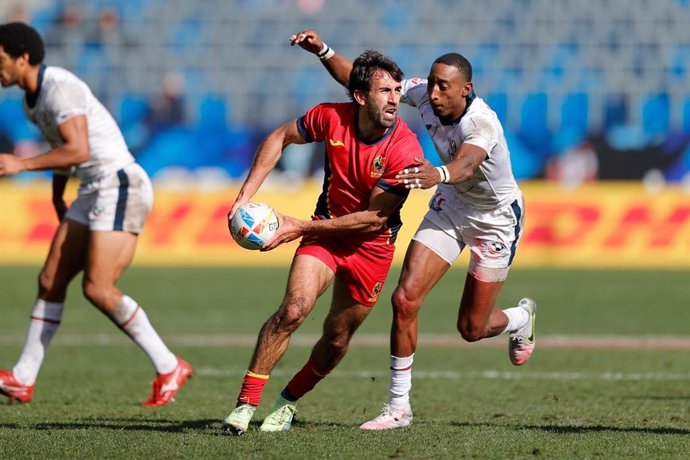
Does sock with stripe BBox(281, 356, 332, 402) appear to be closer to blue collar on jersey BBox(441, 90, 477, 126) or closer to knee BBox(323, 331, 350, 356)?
knee BBox(323, 331, 350, 356)

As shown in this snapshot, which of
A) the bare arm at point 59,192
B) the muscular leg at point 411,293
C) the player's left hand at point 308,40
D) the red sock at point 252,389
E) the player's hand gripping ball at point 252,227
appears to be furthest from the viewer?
the bare arm at point 59,192

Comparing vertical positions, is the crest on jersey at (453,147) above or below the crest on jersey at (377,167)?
above

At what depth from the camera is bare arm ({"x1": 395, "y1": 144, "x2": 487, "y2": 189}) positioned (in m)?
7.04

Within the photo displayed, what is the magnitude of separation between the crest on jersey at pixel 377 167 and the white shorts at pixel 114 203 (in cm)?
259

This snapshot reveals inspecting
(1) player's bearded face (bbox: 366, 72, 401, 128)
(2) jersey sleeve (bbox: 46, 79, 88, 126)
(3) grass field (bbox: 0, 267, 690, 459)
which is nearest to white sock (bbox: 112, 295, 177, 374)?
(3) grass field (bbox: 0, 267, 690, 459)

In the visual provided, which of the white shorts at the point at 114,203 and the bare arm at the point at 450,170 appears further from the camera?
the white shorts at the point at 114,203

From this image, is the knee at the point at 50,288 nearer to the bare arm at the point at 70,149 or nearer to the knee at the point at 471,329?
the bare arm at the point at 70,149

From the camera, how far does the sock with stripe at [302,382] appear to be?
8.12 metres

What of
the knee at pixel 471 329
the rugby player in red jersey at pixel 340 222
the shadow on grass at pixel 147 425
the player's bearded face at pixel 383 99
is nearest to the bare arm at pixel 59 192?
the shadow on grass at pixel 147 425

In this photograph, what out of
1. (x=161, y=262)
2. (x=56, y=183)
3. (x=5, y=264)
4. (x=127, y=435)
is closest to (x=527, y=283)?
(x=161, y=262)

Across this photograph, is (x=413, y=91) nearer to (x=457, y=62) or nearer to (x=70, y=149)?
(x=457, y=62)

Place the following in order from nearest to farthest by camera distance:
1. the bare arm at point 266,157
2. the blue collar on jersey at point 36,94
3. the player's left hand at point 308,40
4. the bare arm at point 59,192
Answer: the bare arm at point 266,157
the player's left hand at point 308,40
the blue collar on jersey at point 36,94
the bare arm at point 59,192

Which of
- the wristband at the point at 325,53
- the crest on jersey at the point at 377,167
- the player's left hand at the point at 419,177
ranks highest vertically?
the wristband at the point at 325,53

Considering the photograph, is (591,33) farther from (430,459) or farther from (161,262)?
(430,459)
